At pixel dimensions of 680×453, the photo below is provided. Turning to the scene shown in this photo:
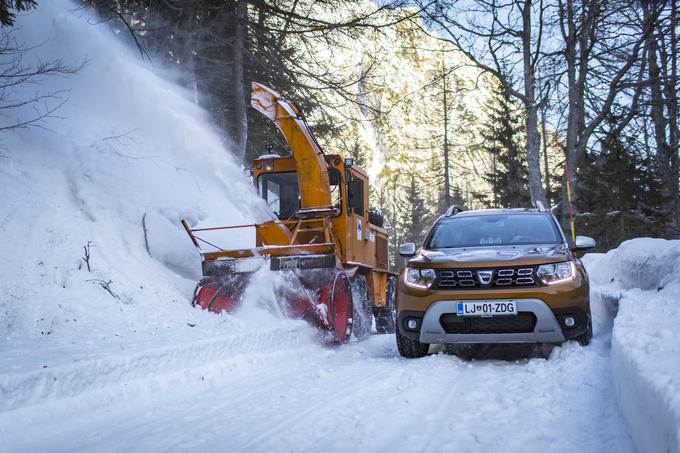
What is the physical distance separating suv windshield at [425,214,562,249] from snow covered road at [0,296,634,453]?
1366 mm

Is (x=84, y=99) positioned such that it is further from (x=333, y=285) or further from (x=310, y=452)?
(x=310, y=452)

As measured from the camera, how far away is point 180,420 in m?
3.86

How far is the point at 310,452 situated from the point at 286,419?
748 mm

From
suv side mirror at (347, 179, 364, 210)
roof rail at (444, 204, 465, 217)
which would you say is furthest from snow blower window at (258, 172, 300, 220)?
roof rail at (444, 204, 465, 217)

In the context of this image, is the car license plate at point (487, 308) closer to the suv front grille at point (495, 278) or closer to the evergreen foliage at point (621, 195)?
the suv front grille at point (495, 278)

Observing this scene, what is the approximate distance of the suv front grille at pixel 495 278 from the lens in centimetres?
538

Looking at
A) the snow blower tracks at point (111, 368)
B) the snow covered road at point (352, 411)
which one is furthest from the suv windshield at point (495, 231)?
the snow blower tracks at point (111, 368)

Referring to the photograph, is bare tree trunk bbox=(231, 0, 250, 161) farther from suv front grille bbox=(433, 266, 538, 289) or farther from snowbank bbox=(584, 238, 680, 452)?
snowbank bbox=(584, 238, 680, 452)

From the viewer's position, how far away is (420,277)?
5758mm

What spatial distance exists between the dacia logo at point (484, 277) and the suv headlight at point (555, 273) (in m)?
0.46

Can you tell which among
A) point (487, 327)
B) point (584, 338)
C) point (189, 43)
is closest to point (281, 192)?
point (487, 327)

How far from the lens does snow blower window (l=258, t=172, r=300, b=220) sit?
31.6 ft

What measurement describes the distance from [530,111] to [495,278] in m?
11.5

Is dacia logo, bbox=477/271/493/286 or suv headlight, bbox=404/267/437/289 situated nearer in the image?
dacia logo, bbox=477/271/493/286
